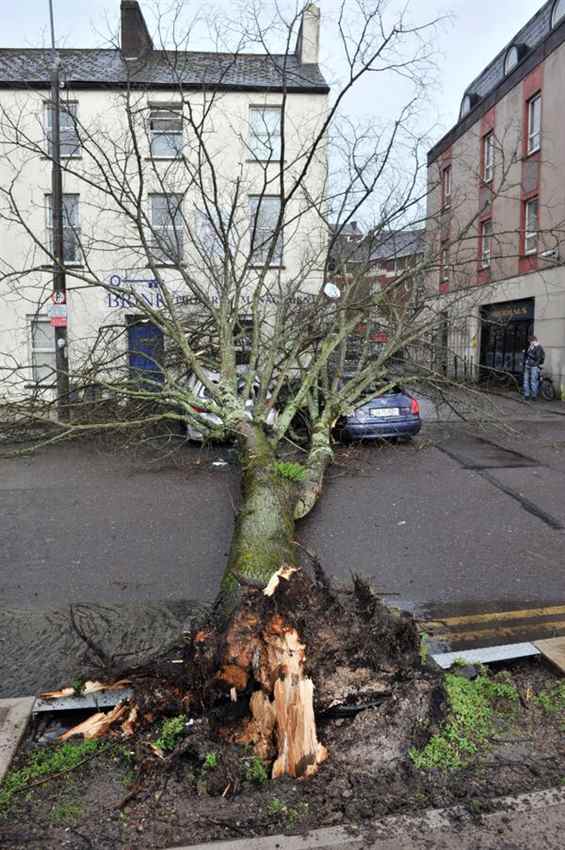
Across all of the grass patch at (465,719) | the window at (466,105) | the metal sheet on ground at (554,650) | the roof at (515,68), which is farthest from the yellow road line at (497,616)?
the window at (466,105)

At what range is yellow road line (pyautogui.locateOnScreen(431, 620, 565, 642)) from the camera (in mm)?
4129

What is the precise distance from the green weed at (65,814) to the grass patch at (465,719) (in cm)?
139

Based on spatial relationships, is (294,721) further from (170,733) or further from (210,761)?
(170,733)

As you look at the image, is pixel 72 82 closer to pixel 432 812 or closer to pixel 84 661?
pixel 84 661

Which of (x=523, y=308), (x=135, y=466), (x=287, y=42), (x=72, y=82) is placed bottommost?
(x=135, y=466)

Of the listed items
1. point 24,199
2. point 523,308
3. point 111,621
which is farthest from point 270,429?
point 523,308

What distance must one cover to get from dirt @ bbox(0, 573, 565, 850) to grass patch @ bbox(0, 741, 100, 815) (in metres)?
0.04

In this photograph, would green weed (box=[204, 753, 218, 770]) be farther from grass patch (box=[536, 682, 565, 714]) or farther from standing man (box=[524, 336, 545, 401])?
standing man (box=[524, 336, 545, 401])

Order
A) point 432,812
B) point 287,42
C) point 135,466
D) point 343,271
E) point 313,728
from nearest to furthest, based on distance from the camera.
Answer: point 432,812 < point 313,728 < point 287,42 < point 135,466 < point 343,271

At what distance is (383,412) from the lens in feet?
37.6

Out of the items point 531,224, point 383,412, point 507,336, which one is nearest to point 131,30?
point 531,224

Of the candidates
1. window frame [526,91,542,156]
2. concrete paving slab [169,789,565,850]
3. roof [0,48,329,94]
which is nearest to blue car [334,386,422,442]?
concrete paving slab [169,789,565,850]

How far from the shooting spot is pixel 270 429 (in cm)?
820

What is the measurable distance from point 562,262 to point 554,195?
211 cm
